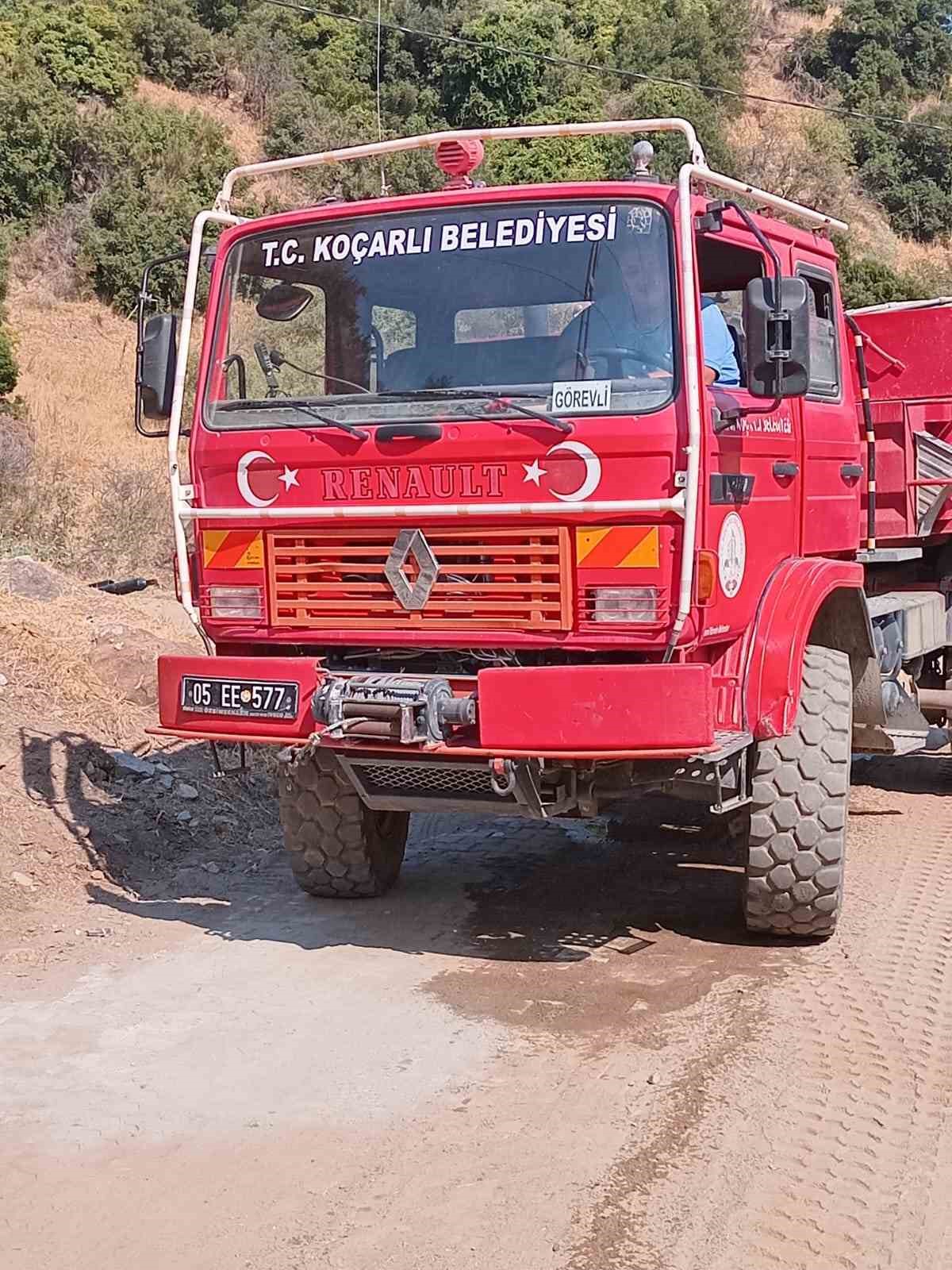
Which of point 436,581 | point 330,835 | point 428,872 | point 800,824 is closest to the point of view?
point 436,581

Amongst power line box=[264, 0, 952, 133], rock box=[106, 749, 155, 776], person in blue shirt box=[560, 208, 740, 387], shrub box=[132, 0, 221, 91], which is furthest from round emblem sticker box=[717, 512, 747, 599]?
shrub box=[132, 0, 221, 91]

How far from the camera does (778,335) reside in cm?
496

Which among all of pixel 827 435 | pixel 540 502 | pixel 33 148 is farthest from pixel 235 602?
pixel 33 148

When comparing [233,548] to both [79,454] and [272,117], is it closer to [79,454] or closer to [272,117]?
[79,454]

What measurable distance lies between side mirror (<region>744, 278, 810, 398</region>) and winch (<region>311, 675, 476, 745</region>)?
4.91 ft

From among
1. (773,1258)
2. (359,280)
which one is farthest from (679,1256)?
(359,280)

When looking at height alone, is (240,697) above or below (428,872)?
above

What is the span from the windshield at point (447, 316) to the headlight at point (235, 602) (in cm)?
62

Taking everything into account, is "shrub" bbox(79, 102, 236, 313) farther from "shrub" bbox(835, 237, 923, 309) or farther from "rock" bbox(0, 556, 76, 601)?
"rock" bbox(0, 556, 76, 601)

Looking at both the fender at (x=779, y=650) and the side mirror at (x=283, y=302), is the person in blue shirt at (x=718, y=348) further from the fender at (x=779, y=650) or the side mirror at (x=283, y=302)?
the side mirror at (x=283, y=302)

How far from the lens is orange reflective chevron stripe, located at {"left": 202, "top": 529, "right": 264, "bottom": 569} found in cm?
543

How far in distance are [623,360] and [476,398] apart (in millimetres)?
521

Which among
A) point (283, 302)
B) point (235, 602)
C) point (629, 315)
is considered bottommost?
point (235, 602)

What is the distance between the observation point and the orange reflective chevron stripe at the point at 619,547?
4.84 m
